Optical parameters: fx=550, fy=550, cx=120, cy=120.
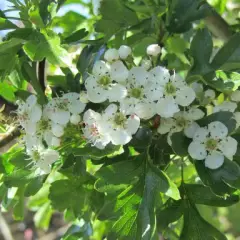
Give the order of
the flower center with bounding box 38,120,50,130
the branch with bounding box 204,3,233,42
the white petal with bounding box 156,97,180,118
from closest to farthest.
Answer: the white petal with bounding box 156,97,180,118 < the flower center with bounding box 38,120,50,130 < the branch with bounding box 204,3,233,42

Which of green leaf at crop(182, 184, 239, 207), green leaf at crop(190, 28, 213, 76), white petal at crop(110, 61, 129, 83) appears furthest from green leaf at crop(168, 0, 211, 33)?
green leaf at crop(182, 184, 239, 207)

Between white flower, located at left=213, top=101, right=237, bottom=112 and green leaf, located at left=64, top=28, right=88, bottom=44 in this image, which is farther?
green leaf, located at left=64, top=28, right=88, bottom=44

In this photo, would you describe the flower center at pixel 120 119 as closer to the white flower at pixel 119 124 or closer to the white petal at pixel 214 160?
the white flower at pixel 119 124

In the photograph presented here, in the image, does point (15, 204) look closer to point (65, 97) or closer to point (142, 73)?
point (65, 97)

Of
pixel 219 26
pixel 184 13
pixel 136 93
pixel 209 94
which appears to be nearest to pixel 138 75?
pixel 136 93

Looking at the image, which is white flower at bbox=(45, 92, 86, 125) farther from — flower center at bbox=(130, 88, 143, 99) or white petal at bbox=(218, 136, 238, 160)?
white petal at bbox=(218, 136, 238, 160)

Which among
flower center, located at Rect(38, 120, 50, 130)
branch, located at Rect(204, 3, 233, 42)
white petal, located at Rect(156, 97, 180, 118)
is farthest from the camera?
branch, located at Rect(204, 3, 233, 42)

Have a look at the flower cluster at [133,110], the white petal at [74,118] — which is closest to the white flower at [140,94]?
the flower cluster at [133,110]

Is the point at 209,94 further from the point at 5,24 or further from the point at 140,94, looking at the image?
the point at 5,24
